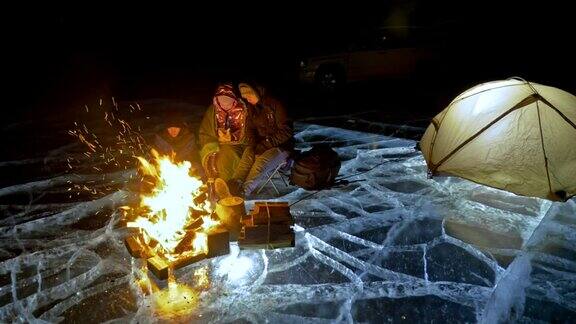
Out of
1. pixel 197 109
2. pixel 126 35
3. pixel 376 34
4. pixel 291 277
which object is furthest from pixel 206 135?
pixel 126 35

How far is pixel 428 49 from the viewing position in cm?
1241

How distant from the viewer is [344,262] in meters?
4.20

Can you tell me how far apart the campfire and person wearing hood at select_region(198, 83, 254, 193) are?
87 cm

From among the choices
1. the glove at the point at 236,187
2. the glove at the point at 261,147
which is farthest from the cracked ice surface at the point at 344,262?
the glove at the point at 261,147

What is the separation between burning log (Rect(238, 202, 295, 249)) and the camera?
424 centimetres

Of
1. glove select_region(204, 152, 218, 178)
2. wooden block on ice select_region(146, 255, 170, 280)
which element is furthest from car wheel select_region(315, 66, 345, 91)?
wooden block on ice select_region(146, 255, 170, 280)

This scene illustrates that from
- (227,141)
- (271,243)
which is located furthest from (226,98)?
(271,243)

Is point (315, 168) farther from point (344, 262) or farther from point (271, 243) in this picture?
point (344, 262)

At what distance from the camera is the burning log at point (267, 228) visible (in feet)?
13.9

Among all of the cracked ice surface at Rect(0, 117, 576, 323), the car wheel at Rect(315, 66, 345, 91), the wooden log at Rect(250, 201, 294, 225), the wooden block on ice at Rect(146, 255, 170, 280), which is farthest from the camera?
the car wheel at Rect(315, 66, 345, 91)

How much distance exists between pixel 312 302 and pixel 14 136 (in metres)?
8.44

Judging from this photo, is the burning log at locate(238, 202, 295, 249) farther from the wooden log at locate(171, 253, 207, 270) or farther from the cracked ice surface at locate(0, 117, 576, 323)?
the wooden log at locate(171, 253, 207, 270)

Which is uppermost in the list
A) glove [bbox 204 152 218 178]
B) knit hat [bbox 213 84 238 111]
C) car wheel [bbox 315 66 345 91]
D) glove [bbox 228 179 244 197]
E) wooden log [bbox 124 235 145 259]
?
car wheel [bbox 315 66 345 91]

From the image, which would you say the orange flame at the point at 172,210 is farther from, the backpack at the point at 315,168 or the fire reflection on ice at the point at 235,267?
the backpack at the point at 315,168
